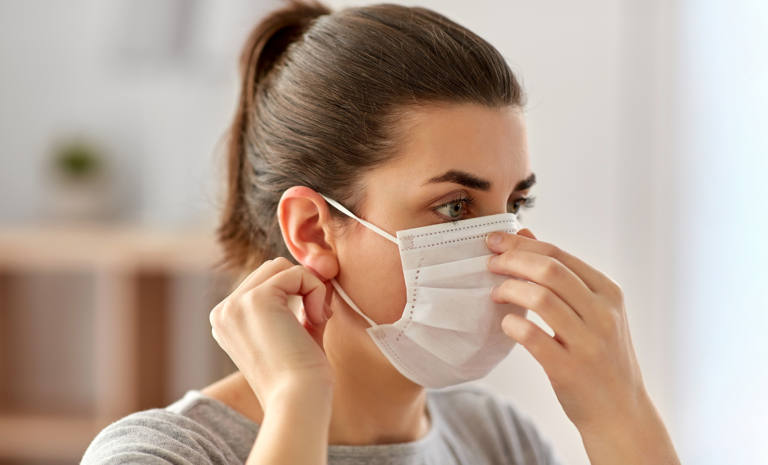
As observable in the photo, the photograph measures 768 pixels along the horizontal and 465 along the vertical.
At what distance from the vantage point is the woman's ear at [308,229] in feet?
4.65

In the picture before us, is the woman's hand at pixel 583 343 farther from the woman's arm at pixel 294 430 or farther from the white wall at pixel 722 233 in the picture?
the white wall at pixel 722 233

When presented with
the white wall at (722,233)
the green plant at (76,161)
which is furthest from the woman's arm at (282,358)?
the green plant at (76,161)

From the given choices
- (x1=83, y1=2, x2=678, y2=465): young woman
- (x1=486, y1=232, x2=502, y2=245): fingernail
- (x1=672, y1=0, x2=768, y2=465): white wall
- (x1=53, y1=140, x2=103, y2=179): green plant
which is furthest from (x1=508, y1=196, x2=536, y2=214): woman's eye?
(x1=53, y1=140, x2=103, y2=179): green plant

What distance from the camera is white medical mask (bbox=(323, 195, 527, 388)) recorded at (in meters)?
1.35

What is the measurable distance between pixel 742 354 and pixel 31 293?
263 cm

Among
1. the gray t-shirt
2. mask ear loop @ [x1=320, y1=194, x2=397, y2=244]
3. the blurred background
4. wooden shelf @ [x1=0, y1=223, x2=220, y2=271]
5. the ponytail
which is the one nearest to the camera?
the gray t-shirt

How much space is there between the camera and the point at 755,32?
2.15m

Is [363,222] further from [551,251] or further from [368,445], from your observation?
[368,445]

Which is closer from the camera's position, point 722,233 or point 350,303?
point 350,303

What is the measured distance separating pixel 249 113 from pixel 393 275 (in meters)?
0.47

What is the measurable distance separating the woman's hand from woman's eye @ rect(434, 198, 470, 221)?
64 millimetres

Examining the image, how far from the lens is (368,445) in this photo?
1499mm

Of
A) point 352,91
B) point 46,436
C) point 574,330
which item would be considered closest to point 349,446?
point 574,330

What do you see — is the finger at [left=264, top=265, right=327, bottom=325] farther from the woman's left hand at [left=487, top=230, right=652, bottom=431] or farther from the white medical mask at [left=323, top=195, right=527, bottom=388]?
the woman's left hand at [left=487, top=230, right=652, bottom=431]
